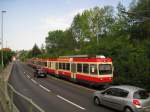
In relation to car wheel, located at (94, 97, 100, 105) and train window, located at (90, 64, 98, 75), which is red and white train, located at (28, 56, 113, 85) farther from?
car wheel, located at (94, 97, 100, 105)

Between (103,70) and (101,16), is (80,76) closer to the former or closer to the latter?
(103,70)

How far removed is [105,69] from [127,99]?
12.1 m

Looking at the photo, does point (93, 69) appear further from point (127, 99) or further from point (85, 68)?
point (127, 99)

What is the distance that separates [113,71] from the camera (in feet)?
90.9

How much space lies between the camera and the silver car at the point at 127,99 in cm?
1369

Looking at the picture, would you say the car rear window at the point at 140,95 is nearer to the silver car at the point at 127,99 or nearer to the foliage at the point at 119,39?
the silver car at the point at 127,99

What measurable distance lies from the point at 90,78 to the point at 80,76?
308cm

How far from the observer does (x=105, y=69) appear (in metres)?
26.3

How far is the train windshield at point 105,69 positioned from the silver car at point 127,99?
9607 millimetres

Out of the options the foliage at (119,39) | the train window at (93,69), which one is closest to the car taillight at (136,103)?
the foliage at (119,39)

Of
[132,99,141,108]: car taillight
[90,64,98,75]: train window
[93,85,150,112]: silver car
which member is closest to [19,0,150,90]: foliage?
[90,64,98,75]: train window

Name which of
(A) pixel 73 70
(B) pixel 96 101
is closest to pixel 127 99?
(B) pixel 96 101

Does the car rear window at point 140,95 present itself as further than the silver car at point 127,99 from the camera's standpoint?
Yes

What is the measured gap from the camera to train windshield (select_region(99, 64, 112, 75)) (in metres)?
26.0
